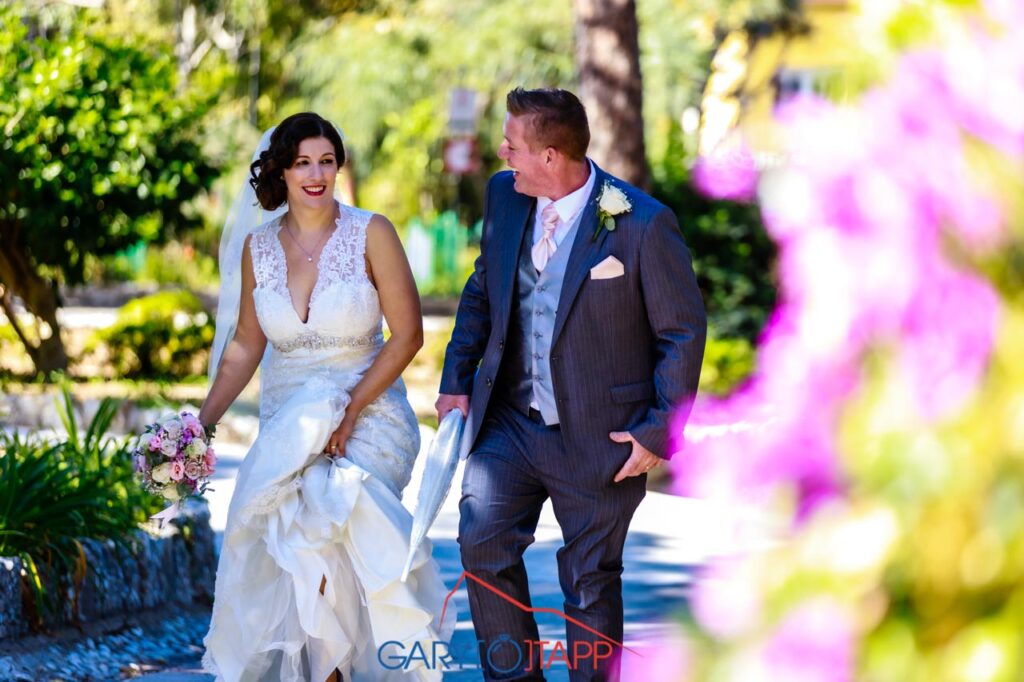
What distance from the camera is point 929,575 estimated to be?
60.4 inches

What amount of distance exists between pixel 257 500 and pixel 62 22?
14.0m

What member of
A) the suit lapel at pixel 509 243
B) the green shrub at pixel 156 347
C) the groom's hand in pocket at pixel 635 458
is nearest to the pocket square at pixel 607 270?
the suit lapel at pixel 509 243

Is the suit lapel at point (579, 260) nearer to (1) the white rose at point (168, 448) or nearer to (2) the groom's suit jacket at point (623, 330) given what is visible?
(2) the groom's suit jacket at point (623, 330)

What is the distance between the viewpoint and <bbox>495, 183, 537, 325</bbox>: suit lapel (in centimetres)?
481

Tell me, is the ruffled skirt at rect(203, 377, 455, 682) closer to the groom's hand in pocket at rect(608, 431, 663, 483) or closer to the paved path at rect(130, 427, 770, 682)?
the paved path at rect(130, 427, 770, 682)

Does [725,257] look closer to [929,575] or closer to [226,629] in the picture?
[226,629]

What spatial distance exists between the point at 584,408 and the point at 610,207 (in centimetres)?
58

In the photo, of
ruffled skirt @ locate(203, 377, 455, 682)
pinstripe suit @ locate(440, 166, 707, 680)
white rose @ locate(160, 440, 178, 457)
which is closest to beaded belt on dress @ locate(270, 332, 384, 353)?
ruffled skirt @ locate(203, 377, 455, 682)

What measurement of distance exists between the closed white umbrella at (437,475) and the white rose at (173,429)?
0.84 metres

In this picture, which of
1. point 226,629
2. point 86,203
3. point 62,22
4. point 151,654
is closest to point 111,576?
point 151,654

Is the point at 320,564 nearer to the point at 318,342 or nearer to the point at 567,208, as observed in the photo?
the point at 318,342

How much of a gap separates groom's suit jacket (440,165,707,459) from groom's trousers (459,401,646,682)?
115 millimetres

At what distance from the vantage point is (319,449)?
532 cm

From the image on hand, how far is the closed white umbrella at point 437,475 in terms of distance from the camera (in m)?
5.01
